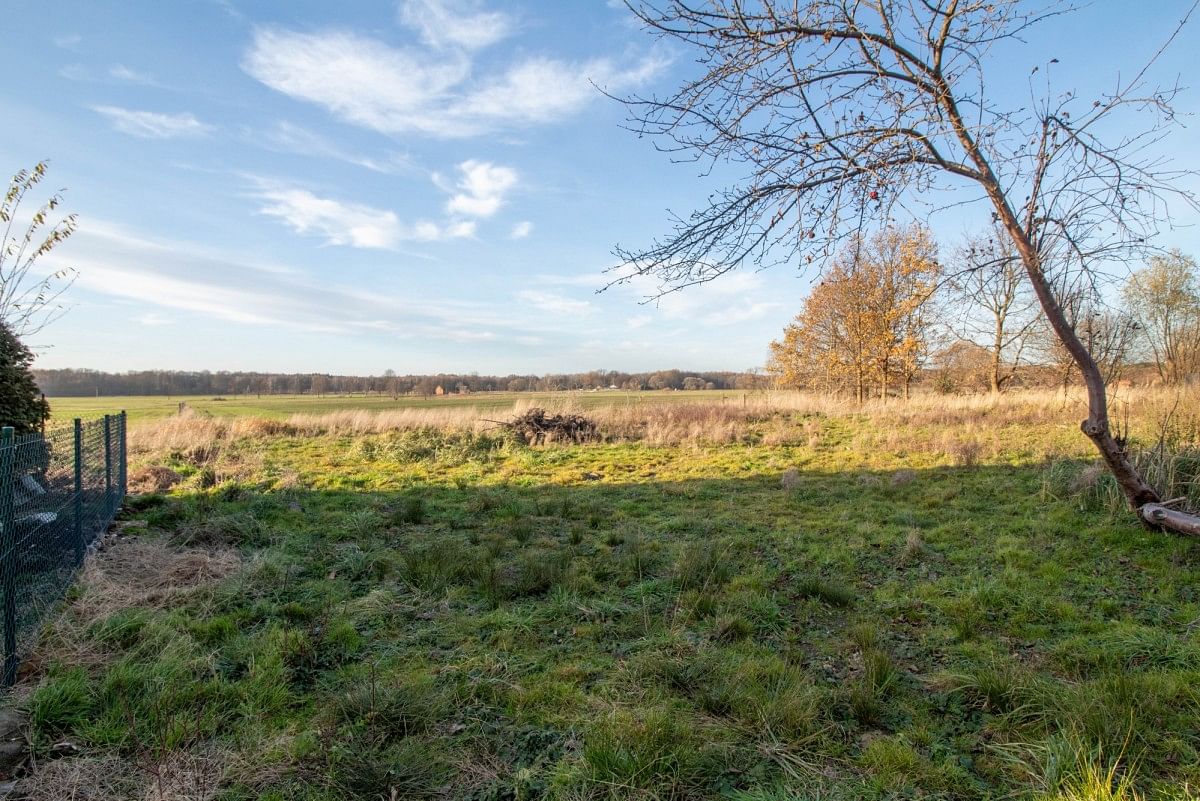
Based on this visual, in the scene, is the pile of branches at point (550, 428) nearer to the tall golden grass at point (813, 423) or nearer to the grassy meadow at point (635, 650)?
the tall golden grass at point (813, 423)

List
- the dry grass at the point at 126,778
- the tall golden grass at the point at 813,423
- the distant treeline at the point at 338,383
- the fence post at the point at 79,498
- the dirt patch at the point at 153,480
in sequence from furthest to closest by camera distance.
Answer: the distant treeline at the point at 338,383 < the tall golden grass at the point at 813,423 < the dirt patch at the point at 153,480 < the fence post at the point at 79,498 < the dry grass at the point at 126,778

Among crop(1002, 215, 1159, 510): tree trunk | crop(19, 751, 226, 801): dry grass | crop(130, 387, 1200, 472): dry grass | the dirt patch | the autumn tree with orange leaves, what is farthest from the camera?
the autumn tree with orange leaves

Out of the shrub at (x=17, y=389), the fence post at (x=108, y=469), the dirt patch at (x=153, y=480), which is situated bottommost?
the dirt patch at (x=153, y=480)

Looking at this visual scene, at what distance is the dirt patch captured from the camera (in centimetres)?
927

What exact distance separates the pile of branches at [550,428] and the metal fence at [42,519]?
33.2ft

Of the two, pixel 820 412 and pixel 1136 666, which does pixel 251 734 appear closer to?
pixel 1136 666

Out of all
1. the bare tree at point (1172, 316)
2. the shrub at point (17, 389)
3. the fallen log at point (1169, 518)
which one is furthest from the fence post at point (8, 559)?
the bare tree at point (1172, 316)

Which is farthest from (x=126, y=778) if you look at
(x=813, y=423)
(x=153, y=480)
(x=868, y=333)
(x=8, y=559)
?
(x=868, y=333)

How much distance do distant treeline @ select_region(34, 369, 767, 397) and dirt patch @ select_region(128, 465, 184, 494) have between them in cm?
4621

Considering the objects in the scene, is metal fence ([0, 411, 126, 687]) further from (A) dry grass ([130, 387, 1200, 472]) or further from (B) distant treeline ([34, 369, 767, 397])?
(B) distant treeline ([34, 369, 767, 397])

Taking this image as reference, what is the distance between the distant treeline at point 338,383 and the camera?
6147cm

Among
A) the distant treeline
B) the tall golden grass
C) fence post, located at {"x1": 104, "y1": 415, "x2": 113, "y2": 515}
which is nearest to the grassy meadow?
fence post, located at {"x1": 104, "y1": 415, "x2": 113, "y2": 515}

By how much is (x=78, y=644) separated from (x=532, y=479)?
7.49 meters

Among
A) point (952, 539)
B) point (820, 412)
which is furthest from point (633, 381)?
point (952, 539)
